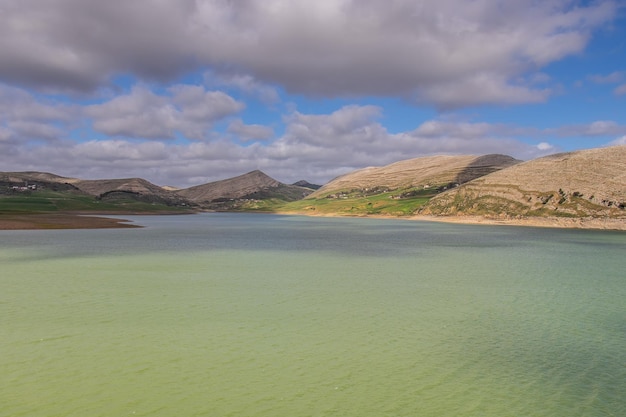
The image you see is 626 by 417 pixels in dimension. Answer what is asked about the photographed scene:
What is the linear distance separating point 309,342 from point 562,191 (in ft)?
564

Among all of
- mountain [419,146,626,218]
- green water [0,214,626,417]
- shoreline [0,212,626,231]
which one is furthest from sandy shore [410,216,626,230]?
green water [0,214,626,417]

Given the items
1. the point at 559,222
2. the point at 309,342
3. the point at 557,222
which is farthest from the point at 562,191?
the point at 309,342

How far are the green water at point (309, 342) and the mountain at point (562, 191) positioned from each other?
4748 inches

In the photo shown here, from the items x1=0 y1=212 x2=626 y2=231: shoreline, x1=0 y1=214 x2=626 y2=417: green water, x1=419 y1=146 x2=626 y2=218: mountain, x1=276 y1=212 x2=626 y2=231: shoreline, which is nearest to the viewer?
x1=0 y1=214 x2=626 y2=417: green water

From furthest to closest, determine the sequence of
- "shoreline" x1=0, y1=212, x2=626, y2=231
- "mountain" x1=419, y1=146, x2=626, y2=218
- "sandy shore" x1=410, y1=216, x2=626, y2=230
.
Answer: "mountain" x1=419, y1=146, x2=626, y2=218 → "sandy shore" x1=410, y1=216, x2=626, y2=230 → "shoreline" x1=0, y1=212, x2=626, y2=231

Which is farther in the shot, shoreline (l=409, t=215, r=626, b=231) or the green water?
shoreline (l=409, t=215, r=626, b=231)

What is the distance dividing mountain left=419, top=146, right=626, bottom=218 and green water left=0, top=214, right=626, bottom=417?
12060 cm

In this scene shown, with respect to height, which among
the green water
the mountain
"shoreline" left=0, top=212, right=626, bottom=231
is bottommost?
the green water

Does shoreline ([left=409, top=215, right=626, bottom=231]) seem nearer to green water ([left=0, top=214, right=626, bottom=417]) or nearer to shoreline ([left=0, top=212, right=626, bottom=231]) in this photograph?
shoreline ([left=0, top=212, right=626, bottom=231])

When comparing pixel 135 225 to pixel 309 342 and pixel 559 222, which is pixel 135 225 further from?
pixel 559 222

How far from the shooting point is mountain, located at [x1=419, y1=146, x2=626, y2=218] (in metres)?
148

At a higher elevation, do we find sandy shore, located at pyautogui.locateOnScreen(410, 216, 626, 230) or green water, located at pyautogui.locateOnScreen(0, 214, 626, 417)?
sandy shore, located at pyautogui.locateOnScreen(410, 216, 626, 230)

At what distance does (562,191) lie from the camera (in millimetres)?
164250

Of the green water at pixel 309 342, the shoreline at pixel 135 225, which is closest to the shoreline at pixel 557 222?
the shoreline at pixel 135 225
